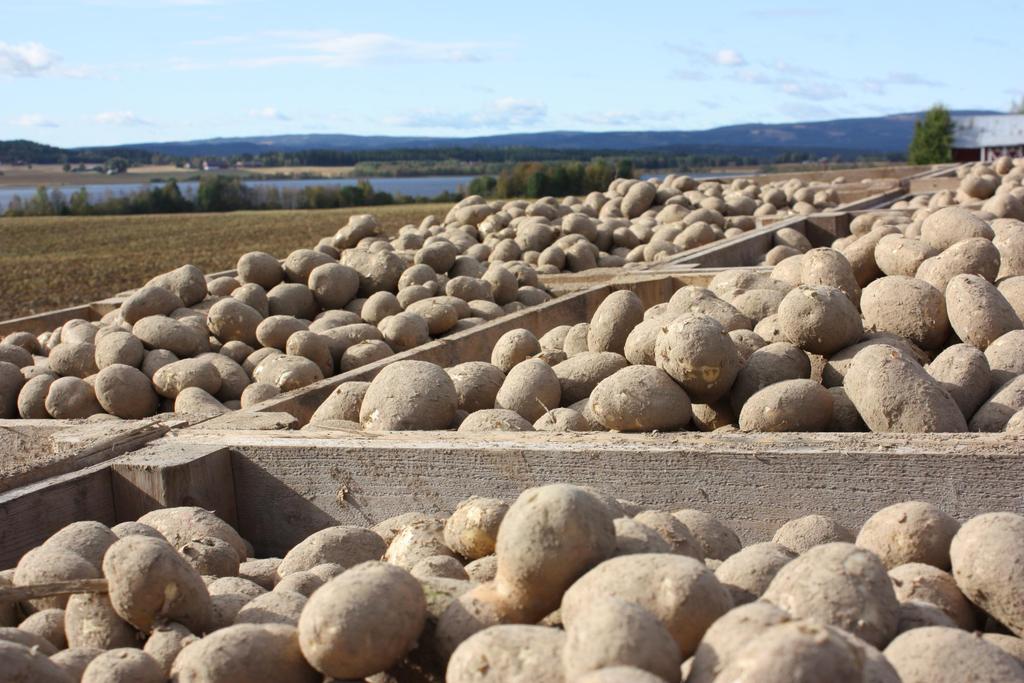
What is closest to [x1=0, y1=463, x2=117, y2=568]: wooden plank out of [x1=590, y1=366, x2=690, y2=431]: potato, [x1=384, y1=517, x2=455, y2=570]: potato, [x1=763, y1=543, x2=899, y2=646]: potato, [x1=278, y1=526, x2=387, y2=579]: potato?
[x1=278, y1=526, x2=387, y2=579]: potato

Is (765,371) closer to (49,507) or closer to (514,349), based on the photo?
(514,349)

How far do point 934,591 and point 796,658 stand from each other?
0.90 m

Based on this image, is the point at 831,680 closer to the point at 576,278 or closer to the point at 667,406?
the point at 667,406

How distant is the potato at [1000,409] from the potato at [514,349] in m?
1.89

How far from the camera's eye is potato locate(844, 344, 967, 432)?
3383 millimetres

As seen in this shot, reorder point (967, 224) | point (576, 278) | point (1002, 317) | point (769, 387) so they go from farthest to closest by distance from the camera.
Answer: point (576, 278), point (967, 224), point (1002, 317), point (769, 387)

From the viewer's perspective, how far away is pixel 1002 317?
161 inches

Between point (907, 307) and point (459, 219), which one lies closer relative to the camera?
point (907, 307)

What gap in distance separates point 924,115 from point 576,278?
4062 cm

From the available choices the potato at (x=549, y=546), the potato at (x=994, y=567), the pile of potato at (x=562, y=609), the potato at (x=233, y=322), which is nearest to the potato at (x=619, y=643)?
the pile of potato at (x=562, y=609)

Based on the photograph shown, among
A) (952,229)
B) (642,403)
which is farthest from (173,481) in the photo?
(952,229)

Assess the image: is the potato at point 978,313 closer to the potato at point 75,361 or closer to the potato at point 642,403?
the potato at point 642,403

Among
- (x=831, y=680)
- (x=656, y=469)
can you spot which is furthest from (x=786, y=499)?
(x=831, y=680)

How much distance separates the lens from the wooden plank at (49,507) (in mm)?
3209
